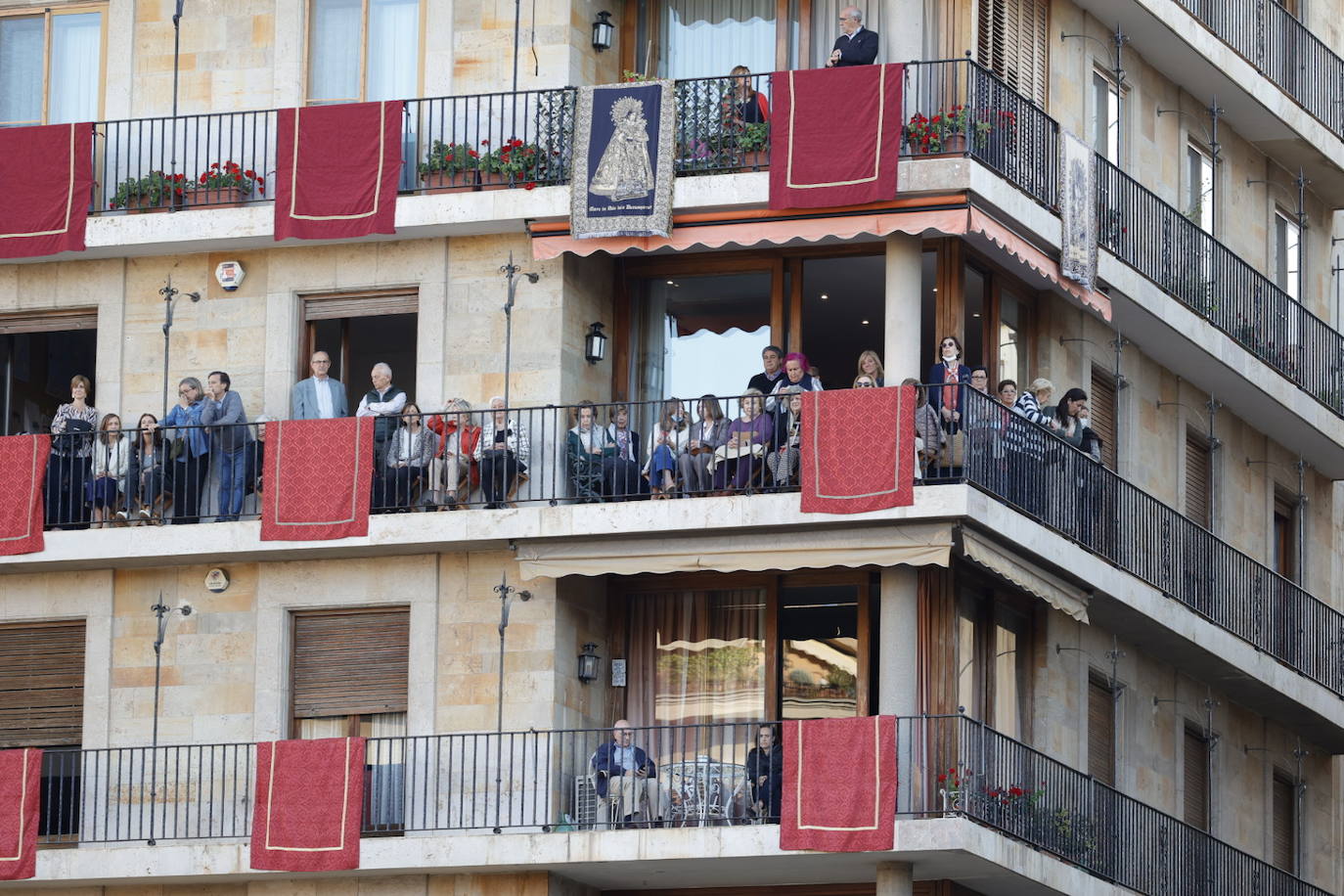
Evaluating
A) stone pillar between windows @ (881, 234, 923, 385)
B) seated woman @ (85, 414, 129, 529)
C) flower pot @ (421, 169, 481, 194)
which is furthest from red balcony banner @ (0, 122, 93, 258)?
stone pillar between windows @ (881, 234, 923, 385)

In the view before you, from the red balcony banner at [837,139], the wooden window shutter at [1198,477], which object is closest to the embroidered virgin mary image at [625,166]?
the red balcony banner at [837,139]

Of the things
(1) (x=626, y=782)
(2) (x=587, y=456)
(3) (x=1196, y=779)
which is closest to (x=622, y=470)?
(2) (x=587, y=456)

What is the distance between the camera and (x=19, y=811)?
42.8 metres

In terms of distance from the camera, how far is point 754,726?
42312mm

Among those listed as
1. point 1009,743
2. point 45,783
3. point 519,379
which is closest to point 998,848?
point 1009,743

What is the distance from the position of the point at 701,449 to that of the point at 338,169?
5054 mm

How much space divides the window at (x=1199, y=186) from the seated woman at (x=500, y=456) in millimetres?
10568

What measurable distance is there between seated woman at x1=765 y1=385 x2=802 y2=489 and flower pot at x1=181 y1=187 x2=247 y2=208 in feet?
21.8

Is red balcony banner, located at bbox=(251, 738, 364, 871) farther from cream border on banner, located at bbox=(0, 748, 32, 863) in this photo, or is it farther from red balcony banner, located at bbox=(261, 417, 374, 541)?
cream border on banner, located at bbox=(0, 748, 32, 863)

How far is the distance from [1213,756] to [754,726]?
843 cm

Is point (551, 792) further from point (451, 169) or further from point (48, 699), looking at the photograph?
point (451, 169)

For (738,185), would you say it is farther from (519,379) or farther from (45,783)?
(45,783)

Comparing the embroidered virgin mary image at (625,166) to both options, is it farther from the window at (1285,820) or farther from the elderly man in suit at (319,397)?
the window at (1285,820)

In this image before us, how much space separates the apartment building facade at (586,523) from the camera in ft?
137
